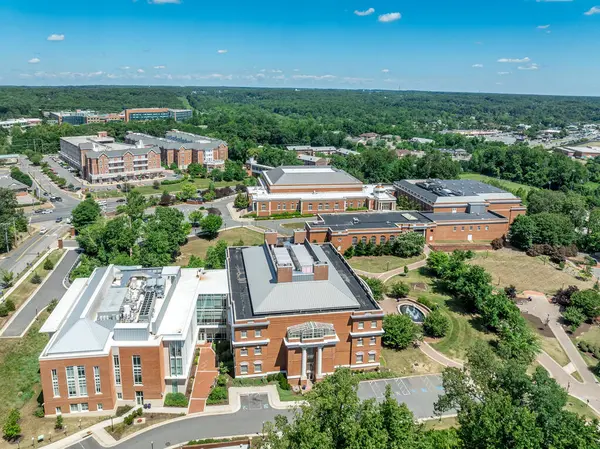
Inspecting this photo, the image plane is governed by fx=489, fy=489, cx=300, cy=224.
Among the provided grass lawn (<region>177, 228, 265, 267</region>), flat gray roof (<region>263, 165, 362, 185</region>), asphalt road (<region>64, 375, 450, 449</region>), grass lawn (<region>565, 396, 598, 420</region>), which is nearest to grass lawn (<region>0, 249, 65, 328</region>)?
grass lawn (<region>177, 228, 265, 267</region>)

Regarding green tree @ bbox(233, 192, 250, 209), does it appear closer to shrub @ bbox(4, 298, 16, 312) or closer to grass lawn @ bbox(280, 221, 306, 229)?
grass lawn @ bbox(280, 221, 306, 229)

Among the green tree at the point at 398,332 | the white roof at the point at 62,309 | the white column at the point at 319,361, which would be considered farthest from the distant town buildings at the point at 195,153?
the white column at the point at 319,361

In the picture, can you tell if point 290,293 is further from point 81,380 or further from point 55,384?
point 55,384

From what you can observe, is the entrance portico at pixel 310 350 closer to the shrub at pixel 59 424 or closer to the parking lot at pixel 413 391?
the parking lot at pixel 413 391

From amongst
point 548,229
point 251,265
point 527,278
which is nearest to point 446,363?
point 251,265

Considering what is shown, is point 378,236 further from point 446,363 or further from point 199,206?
point 199,206

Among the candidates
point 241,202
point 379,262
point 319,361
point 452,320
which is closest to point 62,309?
point 319,361
